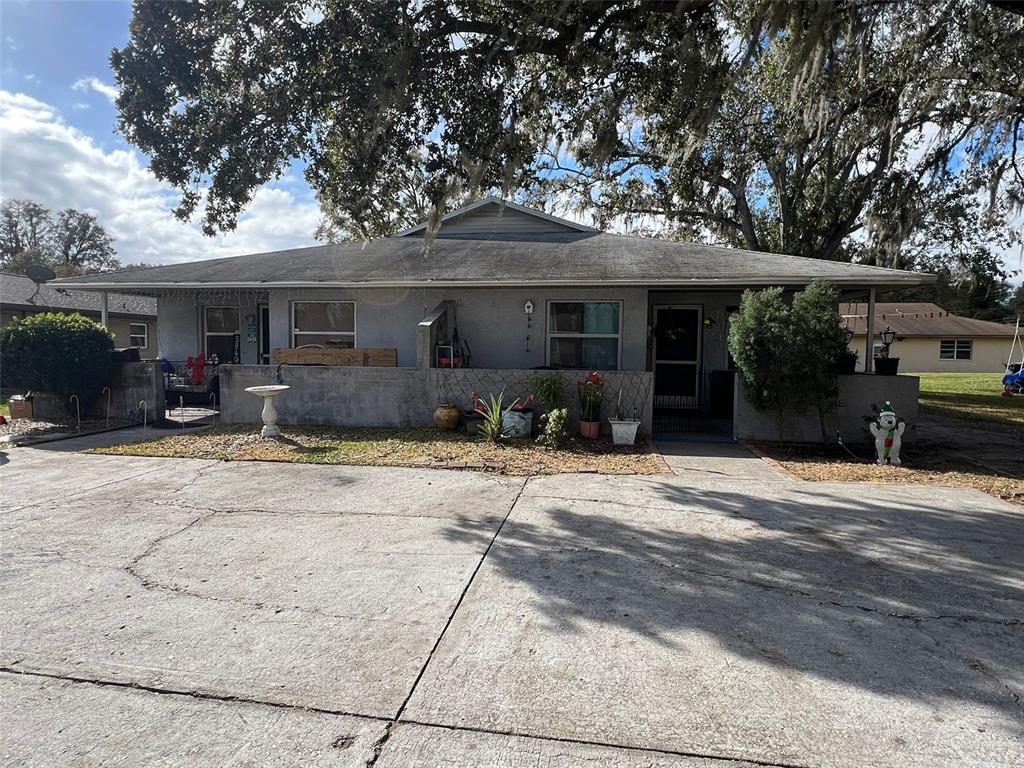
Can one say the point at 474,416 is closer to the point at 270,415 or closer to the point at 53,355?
the point at 270,415

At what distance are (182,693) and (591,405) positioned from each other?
7037 millimetres

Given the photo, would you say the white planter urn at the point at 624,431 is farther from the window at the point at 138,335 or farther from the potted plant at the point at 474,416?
the window at the point at 138,335

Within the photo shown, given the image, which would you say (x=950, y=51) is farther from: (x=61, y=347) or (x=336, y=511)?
(x=61, y=347)

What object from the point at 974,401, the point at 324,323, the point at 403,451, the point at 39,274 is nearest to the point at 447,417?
the point at 403,451

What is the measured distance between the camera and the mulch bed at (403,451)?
729 cm

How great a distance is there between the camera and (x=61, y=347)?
9.70 m

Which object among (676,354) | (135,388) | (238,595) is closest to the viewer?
(238,595)

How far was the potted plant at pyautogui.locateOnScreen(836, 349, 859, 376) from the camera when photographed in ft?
28.7

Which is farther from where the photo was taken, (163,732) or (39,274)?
(39,274)

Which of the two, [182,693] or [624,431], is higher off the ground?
[624,431]

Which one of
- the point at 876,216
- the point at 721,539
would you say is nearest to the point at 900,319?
the point at 876,216

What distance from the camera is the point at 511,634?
119 inches

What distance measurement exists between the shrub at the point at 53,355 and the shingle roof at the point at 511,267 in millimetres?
1683

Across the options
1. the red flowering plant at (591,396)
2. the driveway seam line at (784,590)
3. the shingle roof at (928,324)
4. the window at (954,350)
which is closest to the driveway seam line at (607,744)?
the driveway seam line at (784,590)
